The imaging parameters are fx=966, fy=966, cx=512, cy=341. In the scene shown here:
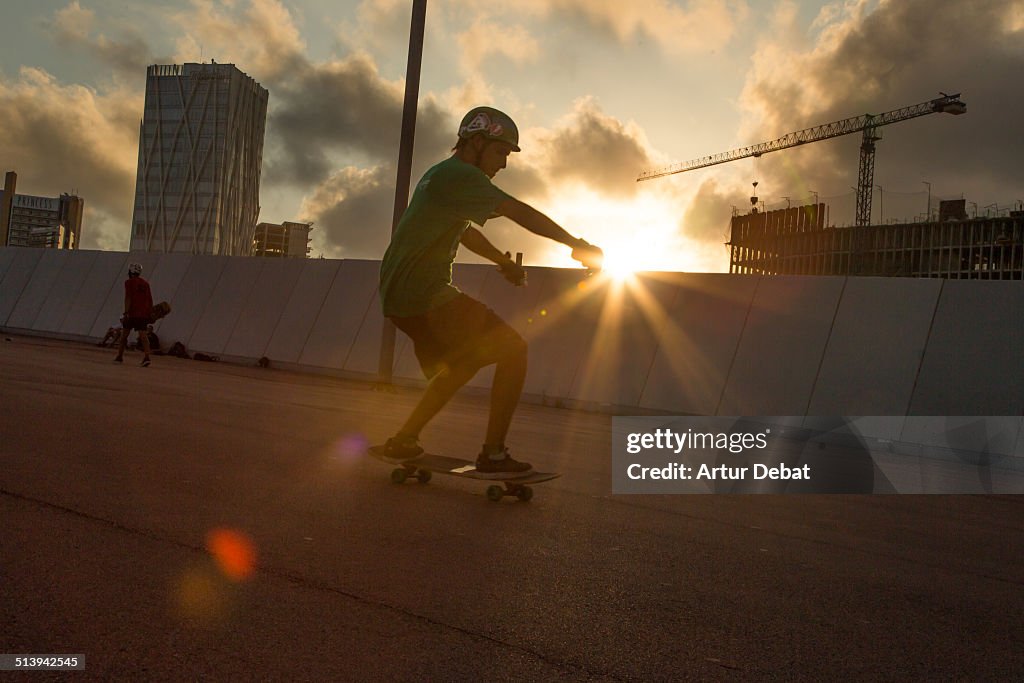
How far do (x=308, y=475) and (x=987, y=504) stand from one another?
5.33 m

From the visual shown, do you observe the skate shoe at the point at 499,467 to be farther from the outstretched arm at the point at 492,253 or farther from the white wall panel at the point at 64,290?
the white wall panel at the point at 64,290

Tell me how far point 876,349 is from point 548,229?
9.57m

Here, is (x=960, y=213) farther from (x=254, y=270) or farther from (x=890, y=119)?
(x=254, y=270)

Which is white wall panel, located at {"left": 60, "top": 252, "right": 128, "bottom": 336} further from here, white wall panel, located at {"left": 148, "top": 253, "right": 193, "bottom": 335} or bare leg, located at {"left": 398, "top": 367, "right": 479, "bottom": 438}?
bare leg, located at {"left": 398, "top": 367, "right": 479, "bottom": 438}

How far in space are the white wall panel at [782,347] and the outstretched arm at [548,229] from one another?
9144 mm

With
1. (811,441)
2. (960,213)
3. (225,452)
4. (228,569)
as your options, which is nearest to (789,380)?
(811,441)

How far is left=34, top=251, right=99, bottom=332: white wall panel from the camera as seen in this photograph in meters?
25.1

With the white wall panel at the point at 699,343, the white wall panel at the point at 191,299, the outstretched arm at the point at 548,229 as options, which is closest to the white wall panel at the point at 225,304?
the white wall panel at the point at 191,299

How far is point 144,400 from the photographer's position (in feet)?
30.9

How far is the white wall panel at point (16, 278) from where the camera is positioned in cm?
2648

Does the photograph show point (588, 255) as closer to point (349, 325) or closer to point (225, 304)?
point (349, 325)

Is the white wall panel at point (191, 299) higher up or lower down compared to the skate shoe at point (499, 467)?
higher up

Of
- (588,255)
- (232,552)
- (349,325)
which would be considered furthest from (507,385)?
(349,325)

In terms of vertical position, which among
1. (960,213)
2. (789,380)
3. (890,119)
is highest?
(890,119)
